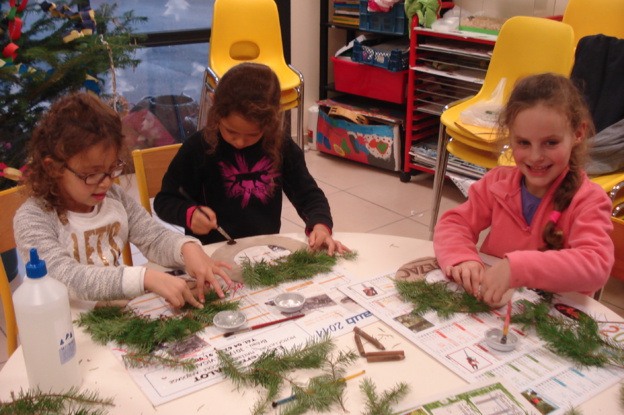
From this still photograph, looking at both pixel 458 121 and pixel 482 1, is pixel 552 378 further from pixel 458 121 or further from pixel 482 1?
pixel 482 1

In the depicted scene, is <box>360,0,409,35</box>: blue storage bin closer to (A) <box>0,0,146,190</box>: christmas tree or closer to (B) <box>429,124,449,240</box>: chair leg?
(B) <box>429,124,449,240</box>: chair leg

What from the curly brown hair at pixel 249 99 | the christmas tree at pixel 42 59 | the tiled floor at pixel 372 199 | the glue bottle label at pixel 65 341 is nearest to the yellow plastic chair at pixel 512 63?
the tiled floor at pixel 372 199

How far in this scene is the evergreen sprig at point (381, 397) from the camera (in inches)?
34.6

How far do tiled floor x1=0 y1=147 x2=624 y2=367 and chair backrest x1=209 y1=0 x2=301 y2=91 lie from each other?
73cm

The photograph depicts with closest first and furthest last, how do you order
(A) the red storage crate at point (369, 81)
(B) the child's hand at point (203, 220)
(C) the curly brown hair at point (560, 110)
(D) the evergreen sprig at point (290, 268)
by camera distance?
(D) the evergreen sprig at point (290, 268), (C) the curly brown hair at point (560, 110), (B) the child's hand at point (203, 220), (A) the red storage crate at point (369, 81)

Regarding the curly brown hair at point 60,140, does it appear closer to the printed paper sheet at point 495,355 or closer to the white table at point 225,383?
the white table at point 225,383

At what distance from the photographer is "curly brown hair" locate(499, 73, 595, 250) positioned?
1375 mm

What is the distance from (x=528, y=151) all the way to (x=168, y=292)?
0.87 meters

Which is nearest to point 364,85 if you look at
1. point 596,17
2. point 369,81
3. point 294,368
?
point 369,81

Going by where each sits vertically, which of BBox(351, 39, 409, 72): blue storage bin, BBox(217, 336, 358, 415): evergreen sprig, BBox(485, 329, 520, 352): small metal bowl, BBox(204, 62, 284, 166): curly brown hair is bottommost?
BBox(485, 329, 520, 352): small metal bowl

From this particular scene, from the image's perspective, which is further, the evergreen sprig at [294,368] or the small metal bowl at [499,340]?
the small metal bowl at [499,340]

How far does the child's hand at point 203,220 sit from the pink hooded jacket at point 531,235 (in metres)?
0.55

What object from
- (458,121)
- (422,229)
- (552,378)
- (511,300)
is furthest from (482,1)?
(552,378)

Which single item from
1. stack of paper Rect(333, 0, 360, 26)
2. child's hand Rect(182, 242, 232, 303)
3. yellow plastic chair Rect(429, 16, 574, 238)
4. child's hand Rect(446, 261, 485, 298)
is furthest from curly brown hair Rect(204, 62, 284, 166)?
stack of paper Rect(333, 0, 360, 26)
